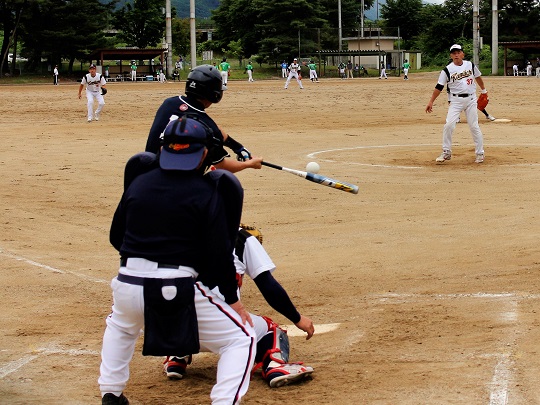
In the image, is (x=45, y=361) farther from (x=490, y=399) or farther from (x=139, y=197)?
(x=490, y=399)

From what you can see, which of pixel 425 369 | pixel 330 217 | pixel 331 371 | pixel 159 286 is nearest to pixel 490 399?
pixel 425 369

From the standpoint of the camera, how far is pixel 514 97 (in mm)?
34750

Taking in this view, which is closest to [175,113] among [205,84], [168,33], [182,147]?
[205,84]

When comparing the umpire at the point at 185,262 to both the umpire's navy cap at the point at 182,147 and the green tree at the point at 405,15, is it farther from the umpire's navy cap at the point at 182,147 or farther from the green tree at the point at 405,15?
the green tree at the point at 405,15

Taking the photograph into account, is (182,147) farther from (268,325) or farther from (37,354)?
(37,354)

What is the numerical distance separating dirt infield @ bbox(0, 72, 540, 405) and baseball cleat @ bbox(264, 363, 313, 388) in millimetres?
50

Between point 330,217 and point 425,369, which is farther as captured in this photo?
point 330,217

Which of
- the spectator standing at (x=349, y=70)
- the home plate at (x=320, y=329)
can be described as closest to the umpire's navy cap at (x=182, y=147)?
the home plate at (x=320, y=329)

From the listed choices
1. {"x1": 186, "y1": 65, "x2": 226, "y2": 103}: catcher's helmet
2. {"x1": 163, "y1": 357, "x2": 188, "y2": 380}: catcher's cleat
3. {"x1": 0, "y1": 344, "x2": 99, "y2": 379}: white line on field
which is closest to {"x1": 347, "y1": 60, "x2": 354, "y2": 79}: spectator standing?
{"x1": 186, "y1": 65, "x2": 226, "y2": 103}: catcher's helmet

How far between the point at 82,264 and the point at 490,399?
18.2 feet

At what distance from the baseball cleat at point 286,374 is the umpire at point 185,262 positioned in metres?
0.86

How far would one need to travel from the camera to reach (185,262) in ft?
15.3

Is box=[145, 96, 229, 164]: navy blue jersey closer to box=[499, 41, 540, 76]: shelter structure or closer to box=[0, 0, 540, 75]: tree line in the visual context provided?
box=[499, 41, 540, 76]: shelter structure

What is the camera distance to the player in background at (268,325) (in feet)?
18.0
